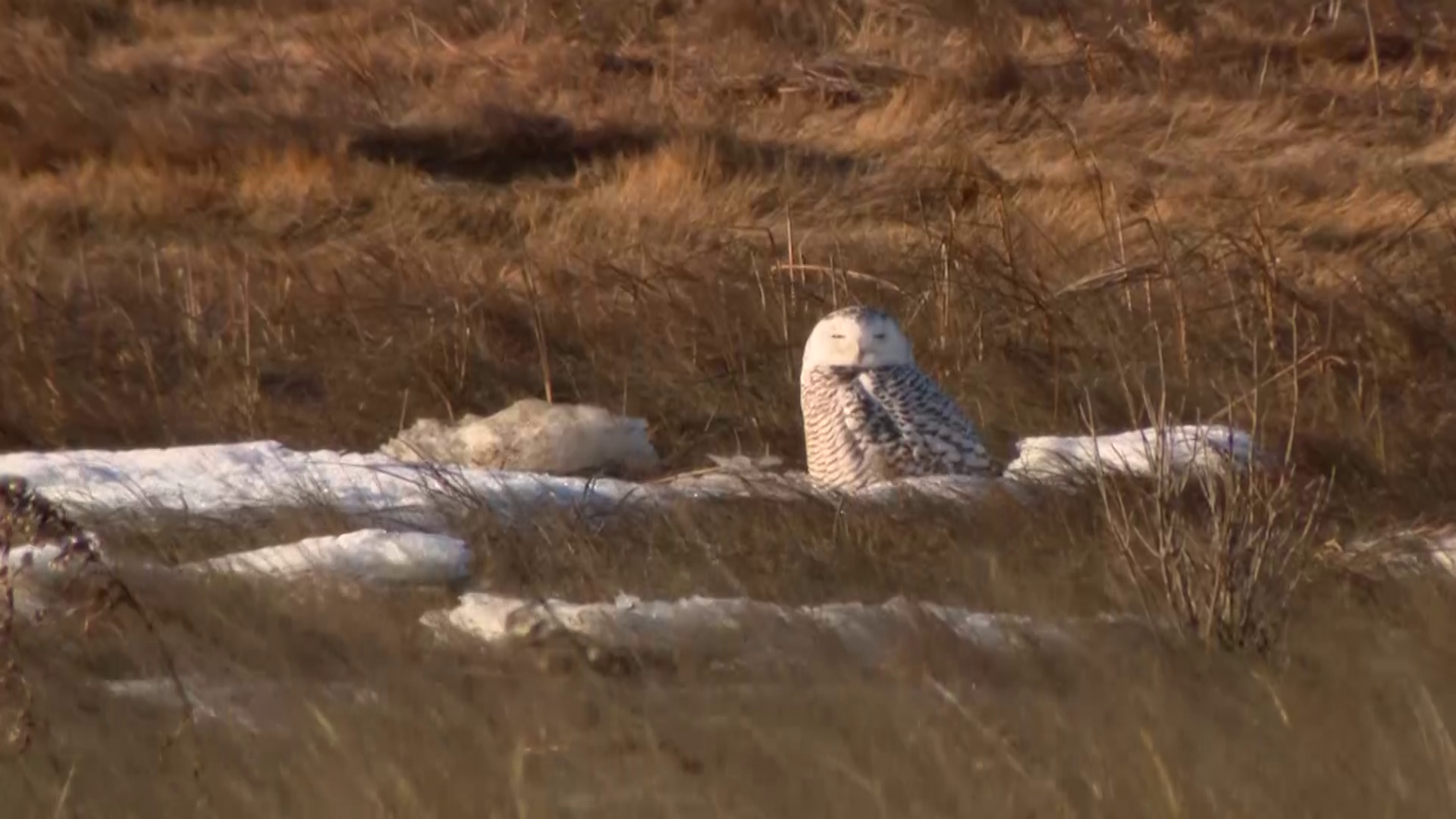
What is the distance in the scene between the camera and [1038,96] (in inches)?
704

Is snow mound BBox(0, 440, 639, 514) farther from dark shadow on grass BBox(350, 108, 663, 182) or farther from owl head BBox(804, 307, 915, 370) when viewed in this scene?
dark shadow on grass BBox(350, 108, 663, 182)

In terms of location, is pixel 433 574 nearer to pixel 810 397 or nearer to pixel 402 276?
pixel 810 397

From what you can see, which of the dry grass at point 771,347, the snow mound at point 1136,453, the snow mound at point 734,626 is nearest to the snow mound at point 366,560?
the dry grass at point 771,347

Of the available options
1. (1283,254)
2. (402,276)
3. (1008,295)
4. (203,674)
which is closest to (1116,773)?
(203,674)

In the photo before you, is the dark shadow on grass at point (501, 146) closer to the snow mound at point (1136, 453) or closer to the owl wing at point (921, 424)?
the owl wing at point (921, 424)

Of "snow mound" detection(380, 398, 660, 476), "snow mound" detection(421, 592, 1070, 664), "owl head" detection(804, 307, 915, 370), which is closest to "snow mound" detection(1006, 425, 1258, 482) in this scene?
"owl head" detection(804, 307, 915, 370)

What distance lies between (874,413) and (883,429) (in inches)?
2.4

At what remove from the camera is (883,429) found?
19.1 feet

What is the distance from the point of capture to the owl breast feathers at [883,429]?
5.77 meters

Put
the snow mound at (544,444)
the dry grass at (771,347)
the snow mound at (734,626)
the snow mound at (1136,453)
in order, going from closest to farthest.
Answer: the dry grass at (771,347) → the snow mound at (734,626) → the snow mound at (1136,453) → the snow mound at (544,444)

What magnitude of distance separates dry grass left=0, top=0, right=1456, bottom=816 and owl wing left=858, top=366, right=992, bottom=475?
599 millimetres

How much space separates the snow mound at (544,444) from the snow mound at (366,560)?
1.62m

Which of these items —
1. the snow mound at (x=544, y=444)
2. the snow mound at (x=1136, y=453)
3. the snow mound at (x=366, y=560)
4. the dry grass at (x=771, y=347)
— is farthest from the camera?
the snow mound at (x=544, y=444)

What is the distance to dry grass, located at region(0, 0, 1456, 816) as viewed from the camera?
3.36 meters
